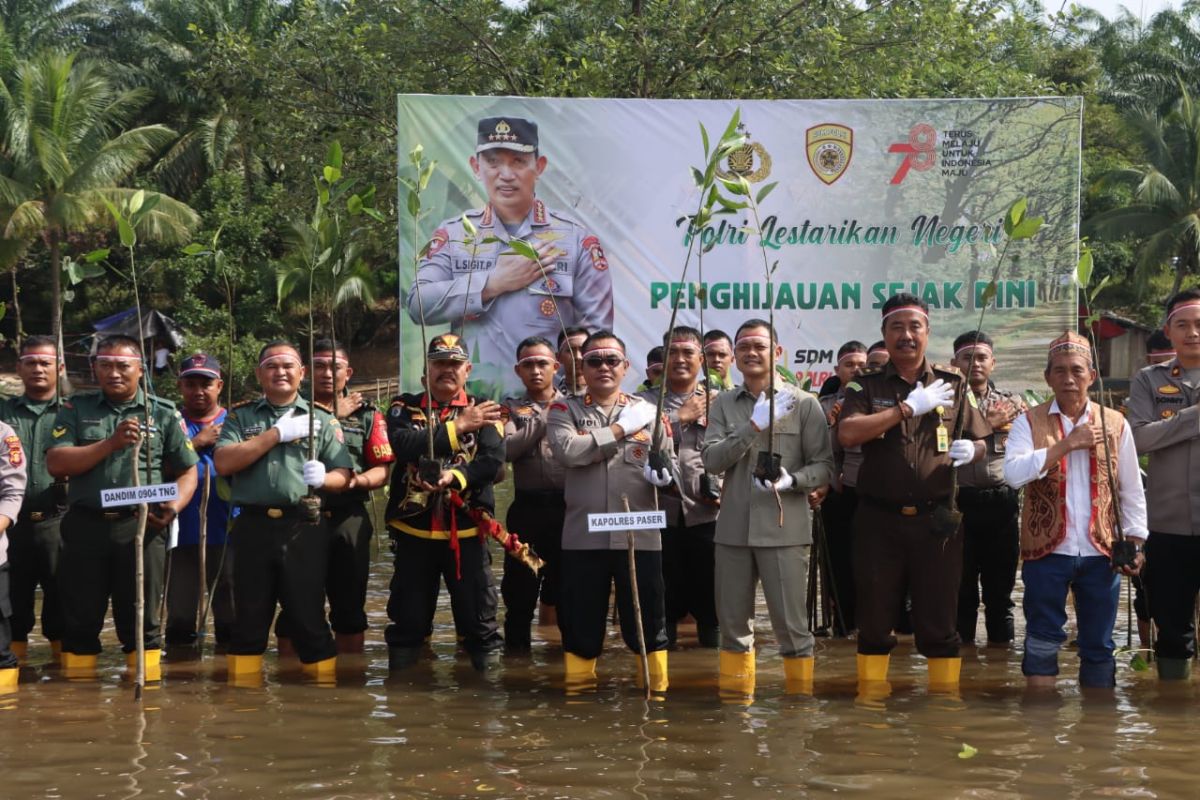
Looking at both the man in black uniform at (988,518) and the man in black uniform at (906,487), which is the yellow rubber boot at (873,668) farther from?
the man in black uniform at (988,518)

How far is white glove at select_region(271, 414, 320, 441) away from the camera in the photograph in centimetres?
643

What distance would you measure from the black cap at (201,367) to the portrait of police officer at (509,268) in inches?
82.9

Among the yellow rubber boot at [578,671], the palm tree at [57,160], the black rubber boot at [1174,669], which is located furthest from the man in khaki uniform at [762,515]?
the palm tree at [57,160]

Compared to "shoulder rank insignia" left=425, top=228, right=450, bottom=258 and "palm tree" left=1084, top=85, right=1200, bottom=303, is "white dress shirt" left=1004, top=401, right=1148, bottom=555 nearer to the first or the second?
"shoulder rank insignia" left=425, top=228, right=450, bottom=258

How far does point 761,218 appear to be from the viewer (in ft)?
32.7

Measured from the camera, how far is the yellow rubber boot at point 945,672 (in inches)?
248

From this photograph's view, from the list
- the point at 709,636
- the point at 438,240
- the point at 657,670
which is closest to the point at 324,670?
the point at 657,670

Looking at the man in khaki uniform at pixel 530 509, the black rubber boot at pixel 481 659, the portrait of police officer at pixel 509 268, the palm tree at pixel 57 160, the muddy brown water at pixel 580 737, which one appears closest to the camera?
the muddy brown water at pixel 580 737

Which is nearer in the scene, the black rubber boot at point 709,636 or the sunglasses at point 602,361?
the sunglasses at point 602,361

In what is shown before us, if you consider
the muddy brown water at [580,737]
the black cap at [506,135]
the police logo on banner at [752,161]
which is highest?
the black cap at [506,135]

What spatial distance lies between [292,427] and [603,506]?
60.5 inches

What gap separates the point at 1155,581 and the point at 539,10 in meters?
13.8

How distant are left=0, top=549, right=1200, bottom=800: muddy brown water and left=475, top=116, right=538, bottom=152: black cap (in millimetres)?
4174

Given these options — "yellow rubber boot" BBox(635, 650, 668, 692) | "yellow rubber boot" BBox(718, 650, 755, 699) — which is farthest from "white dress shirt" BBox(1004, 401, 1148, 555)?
"yellow rubber boot" BBox(635, 650, 668, 692)
